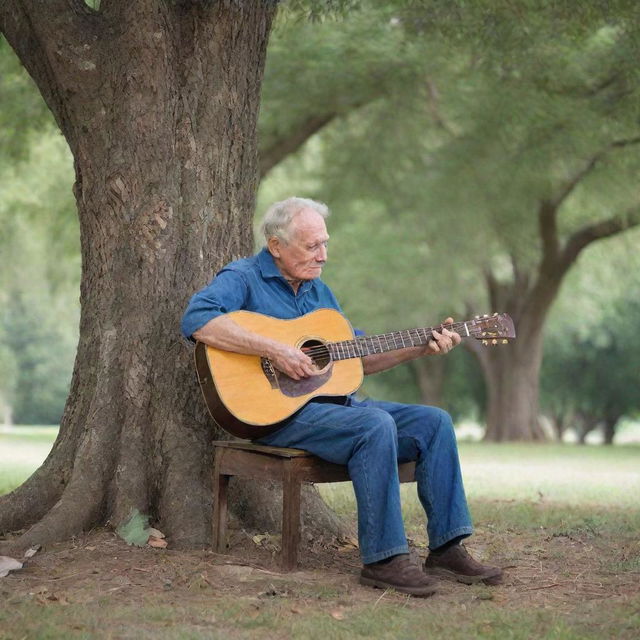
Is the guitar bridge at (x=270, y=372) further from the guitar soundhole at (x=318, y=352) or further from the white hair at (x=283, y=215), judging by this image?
the white hair at (x=283, y=215)

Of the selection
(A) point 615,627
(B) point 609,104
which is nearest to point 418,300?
(B) point 609,104

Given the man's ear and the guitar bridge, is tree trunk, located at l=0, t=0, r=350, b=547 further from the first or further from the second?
the guitar bridge

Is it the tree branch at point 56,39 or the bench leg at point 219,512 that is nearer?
the bench leg at point 219,512

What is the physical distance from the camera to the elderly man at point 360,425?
4.49 metres

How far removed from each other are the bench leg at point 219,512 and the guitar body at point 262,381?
0.32 metres

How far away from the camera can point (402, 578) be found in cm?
440

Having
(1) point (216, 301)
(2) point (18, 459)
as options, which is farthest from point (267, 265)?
(2) point (18, 459)

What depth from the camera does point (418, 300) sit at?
2231 cm

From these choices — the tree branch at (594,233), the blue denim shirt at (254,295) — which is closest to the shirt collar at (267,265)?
the blue denim shirt at (254,295)

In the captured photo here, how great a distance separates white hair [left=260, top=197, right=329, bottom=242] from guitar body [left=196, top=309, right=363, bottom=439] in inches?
18.0

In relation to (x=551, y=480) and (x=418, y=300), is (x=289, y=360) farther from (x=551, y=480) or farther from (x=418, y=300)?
(x=418, y=300)

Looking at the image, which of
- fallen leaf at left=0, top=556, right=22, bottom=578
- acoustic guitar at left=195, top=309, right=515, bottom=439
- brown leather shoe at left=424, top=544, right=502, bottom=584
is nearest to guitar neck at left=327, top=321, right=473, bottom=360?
acoustic guitar at left=195, top=309, right=515, bottom=439

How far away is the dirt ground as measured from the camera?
422 cm

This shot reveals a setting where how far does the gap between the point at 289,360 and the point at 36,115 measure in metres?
10.6
